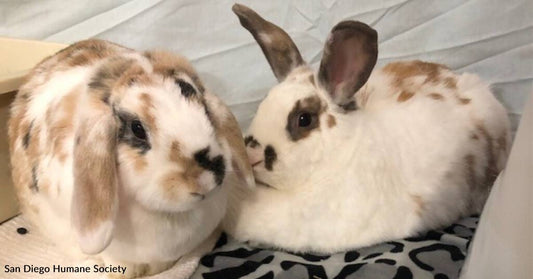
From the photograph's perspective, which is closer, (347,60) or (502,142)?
(347,60)

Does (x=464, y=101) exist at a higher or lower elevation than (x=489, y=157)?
higher

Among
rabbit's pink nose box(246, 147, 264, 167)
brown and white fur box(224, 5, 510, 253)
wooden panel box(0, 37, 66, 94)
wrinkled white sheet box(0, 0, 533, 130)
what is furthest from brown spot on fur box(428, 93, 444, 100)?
wooden panel box(0, 37, 66, 94)

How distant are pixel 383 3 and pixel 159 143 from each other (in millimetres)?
825

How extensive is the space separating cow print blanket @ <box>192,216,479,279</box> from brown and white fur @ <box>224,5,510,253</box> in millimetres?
23

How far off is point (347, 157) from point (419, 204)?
0.61 ft

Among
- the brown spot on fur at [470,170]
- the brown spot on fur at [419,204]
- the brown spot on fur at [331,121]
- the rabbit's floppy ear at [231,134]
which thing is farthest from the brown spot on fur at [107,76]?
the brown spot on fur at [470,170]

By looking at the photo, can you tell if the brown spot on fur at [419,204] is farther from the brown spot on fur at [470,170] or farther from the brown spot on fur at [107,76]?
the brown spot on fur at [107,76]

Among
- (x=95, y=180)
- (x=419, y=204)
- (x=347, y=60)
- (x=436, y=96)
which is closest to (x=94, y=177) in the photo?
(x=95, y=180)

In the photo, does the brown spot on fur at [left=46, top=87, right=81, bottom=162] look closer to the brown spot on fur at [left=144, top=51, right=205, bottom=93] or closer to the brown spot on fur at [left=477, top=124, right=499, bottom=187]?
the brown spot on fur at [left=144, top=51, right=205, bottom=93]

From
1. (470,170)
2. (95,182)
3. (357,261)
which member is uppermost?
(95,182)

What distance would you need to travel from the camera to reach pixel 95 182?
867 mm

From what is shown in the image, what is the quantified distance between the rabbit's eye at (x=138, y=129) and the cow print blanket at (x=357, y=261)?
329 millimetres

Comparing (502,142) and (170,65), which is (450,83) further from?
(170,65)

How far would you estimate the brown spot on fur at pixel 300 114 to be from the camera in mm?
1073
